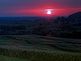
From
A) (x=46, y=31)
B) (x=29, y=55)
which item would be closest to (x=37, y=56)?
(x=29, y=55)

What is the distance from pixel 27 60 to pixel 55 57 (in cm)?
195

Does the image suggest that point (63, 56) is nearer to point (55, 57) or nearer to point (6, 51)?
point (55, 57)

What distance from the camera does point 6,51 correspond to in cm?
1614

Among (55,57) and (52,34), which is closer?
(55,57)

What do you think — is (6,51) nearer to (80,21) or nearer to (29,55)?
(29,55)

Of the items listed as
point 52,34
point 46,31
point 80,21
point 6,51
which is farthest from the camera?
point 80,21

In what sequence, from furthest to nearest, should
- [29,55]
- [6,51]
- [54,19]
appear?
[54,19] < [6,51] < [29,55]

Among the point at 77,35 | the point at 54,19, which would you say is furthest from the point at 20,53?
the point at 54,19

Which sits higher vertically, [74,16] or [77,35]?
[74,16]

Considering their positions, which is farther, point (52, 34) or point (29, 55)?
point (52, 34)

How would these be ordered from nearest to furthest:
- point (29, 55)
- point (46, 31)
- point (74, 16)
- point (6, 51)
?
1. point (29, 55)
2. point (6, 51)
3. point (46, 31)
4. point (74, 16)

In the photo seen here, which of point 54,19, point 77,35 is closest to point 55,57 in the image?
point 77,35

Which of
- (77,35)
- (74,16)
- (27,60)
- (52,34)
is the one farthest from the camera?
(74,16)

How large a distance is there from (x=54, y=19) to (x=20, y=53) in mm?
37145
